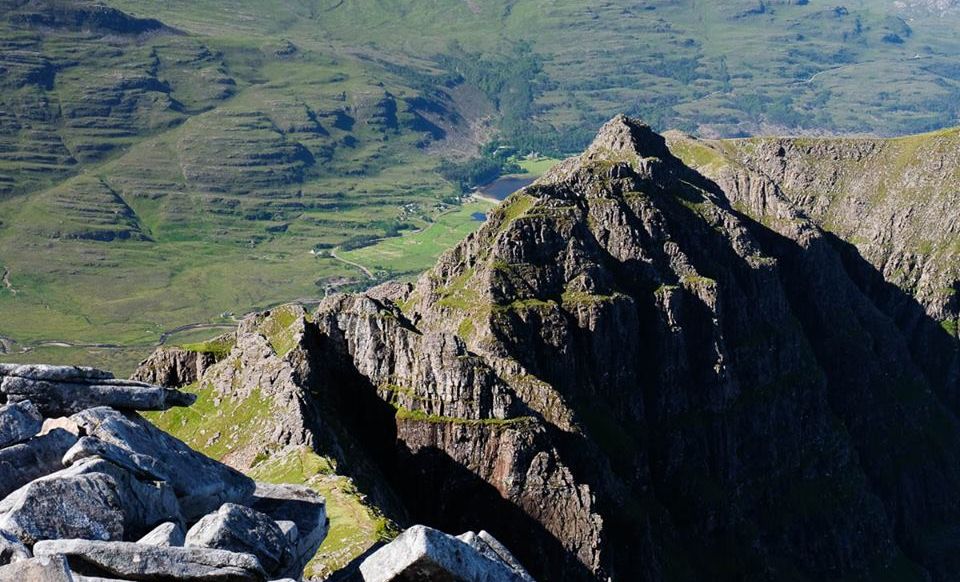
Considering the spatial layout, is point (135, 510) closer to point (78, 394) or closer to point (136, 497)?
point (136, 497)

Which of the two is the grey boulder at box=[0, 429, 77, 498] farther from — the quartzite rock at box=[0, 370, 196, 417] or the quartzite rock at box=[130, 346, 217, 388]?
the quartzite rock at box=[130, 346, 217, 388]

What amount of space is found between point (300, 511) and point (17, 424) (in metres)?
12.6

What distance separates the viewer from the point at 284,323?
128 meters

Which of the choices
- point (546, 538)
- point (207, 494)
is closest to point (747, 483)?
point (546, 538)

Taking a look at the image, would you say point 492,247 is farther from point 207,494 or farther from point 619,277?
point 207,494

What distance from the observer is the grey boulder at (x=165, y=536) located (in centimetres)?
3931

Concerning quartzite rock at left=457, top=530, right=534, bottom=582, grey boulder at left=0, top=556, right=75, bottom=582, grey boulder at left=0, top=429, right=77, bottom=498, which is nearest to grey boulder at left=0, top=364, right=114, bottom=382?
grey boulder at left=0, top=429, right=77, bottom=498

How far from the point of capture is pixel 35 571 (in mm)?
33688

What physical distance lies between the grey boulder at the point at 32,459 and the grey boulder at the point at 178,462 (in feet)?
4.74

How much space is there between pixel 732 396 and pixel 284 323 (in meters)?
93.6

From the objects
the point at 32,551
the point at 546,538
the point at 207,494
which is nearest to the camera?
the point at 32,551

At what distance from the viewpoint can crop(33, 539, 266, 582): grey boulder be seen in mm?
36719

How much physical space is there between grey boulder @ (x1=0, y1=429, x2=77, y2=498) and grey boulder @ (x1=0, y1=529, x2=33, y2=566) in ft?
22.8

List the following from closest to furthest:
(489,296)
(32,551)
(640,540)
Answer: (32,551)
(640,540)
(489,296)
